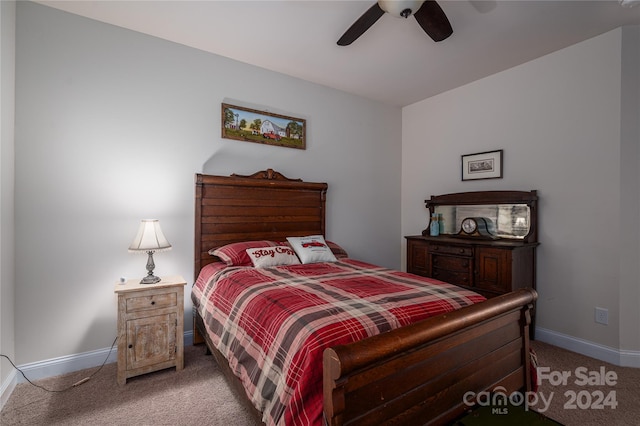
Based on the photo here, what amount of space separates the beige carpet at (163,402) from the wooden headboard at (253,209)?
0.95 metres

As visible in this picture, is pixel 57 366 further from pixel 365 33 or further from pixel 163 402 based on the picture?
pixel 365 33

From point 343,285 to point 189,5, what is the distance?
2342mm

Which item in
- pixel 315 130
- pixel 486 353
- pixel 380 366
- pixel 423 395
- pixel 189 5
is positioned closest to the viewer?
pixel 380 366

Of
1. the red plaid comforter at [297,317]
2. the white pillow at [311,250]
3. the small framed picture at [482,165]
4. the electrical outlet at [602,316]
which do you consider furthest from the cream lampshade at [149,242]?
the electrical outlet at [602,316]

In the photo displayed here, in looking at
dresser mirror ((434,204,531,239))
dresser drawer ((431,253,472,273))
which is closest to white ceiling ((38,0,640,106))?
dresser mirror ((434,204,531,239))

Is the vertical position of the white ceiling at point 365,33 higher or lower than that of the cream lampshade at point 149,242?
higher

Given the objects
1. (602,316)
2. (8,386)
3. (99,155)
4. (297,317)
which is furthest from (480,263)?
(8,386)

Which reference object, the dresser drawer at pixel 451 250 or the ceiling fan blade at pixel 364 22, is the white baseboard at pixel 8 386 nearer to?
the ceiling fan blade at pixel 364 22

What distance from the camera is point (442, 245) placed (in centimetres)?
335

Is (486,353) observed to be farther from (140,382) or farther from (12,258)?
(12,258)

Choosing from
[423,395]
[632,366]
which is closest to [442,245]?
[632,366]

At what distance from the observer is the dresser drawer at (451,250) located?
3109 mm

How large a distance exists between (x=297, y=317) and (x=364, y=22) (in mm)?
1920

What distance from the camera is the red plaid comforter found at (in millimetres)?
1250
